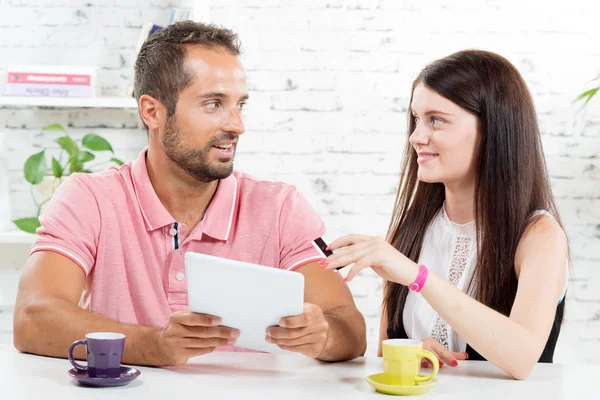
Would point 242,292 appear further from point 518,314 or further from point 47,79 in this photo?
point 47,79

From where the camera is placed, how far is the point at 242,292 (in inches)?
51.1

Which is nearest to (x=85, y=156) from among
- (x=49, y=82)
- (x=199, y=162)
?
(x=49, y=82)

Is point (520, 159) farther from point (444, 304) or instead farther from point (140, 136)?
point (140, 136)

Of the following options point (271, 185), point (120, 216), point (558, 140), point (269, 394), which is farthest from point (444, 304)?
point (558, 140)

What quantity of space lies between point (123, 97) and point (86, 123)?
0.70ft

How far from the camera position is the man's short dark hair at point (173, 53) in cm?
192

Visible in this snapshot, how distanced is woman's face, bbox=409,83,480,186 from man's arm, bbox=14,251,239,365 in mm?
786

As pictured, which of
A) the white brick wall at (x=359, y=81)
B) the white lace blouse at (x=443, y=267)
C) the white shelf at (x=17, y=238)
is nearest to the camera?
the white lace blouse at (x=443, y=267)

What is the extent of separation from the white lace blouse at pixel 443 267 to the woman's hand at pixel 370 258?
16.3 inches

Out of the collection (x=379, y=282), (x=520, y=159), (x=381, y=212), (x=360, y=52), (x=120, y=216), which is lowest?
(x=379, y=282)

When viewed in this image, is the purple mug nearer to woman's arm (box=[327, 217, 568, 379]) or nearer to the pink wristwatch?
woman's arm (box=[327, 217, 568, 379])

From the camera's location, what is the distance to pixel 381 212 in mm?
3293

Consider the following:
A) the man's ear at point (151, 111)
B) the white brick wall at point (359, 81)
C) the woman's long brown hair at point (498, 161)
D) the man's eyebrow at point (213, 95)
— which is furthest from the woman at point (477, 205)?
the white brick wall at point (359, 81)

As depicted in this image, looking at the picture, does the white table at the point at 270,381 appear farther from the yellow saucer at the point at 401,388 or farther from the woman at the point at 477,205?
the woman at the point at 477,205
